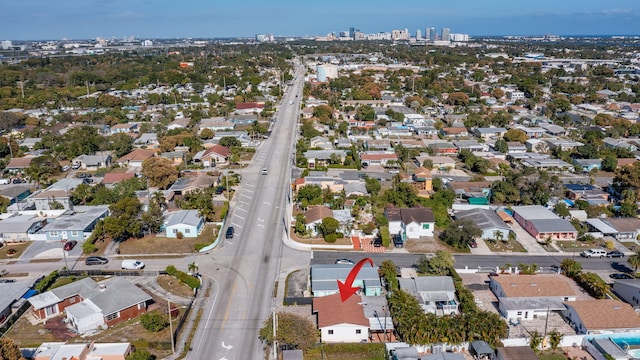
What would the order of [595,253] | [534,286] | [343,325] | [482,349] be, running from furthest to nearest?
[595,253]
[534,286]
[343,325]
[482,349]

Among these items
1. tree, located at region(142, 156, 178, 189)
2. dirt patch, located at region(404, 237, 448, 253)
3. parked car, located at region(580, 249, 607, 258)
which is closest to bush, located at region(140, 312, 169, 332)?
dirt patch, located at region(404, 237, 448, 253)

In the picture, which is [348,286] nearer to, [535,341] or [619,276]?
[535,341]

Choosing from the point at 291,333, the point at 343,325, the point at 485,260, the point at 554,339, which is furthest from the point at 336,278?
the point at 554,339

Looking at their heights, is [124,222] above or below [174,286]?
above

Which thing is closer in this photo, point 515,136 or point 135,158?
point 135,158

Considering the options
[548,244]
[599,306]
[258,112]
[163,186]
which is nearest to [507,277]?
[599,306]

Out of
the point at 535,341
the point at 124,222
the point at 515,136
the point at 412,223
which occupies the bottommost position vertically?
the point at 535,341
